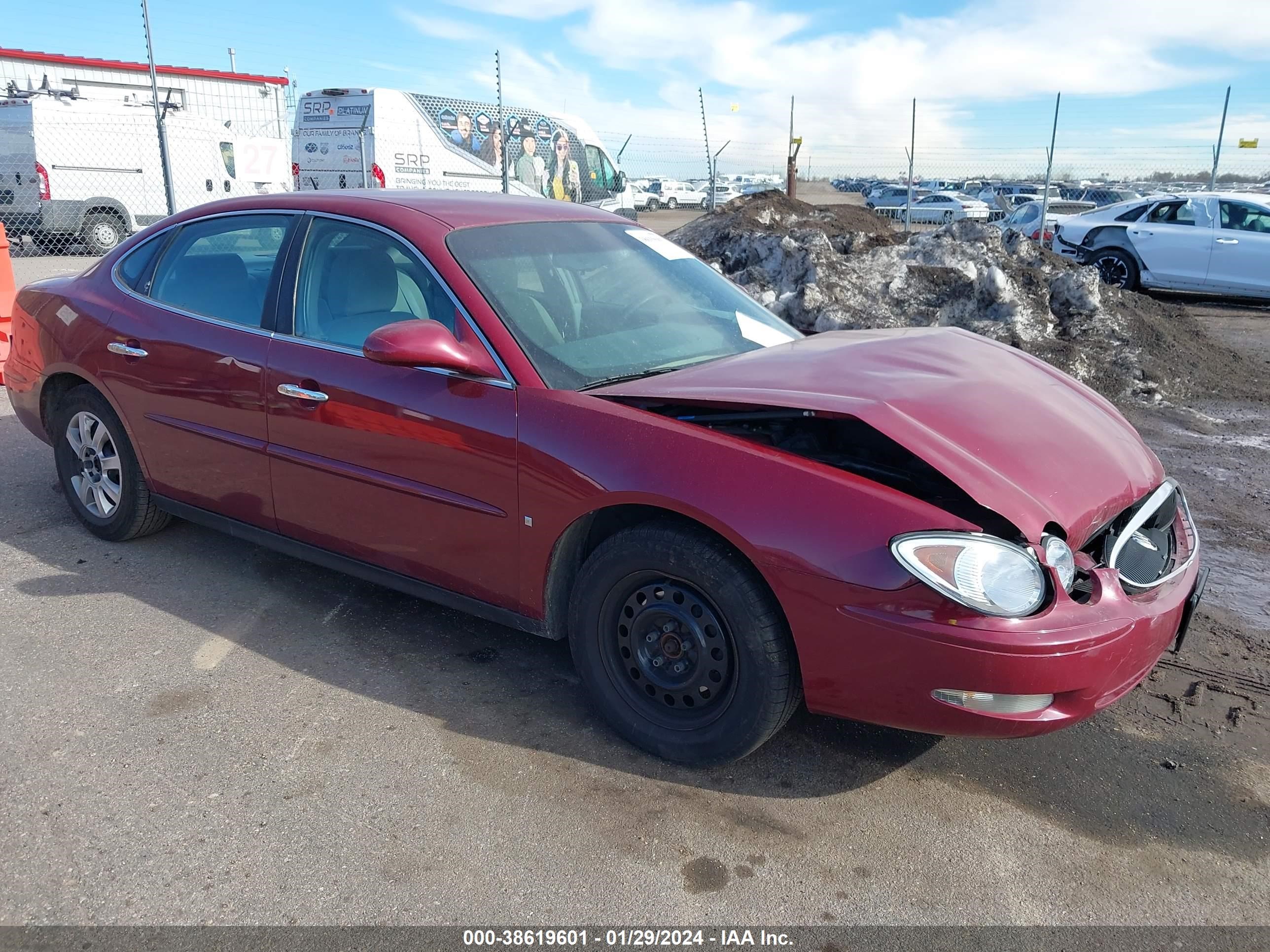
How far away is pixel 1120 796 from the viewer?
2877mm

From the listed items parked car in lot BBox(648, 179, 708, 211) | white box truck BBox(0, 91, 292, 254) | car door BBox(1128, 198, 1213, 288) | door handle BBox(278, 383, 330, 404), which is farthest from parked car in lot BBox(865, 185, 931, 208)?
door handle BBox(278, 383, 330, 404)

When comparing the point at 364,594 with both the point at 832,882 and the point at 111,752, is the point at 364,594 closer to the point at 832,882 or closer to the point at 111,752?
the point at 111,752

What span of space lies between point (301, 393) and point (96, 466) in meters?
1.72

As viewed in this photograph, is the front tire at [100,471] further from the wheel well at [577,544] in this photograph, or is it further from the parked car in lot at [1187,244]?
the parked car in lot at [1187,244]

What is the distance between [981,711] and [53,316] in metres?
4.41

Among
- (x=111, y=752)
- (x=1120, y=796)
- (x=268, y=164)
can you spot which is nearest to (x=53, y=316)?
(x=111, y=752)

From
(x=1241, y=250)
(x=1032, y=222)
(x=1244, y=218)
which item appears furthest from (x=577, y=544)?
(x=1032, y=222)

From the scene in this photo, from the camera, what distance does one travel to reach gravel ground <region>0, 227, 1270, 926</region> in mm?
2449

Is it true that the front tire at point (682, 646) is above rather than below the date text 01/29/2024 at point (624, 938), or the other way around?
above

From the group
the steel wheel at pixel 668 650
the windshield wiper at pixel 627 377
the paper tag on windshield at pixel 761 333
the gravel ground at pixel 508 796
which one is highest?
the paper tag on windshield at pixel 761 333

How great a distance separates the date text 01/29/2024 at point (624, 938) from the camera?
2311 mm

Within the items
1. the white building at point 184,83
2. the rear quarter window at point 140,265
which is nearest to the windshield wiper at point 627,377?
the rear quarter window at point 140,265

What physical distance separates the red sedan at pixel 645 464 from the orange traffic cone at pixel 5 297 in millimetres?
3775

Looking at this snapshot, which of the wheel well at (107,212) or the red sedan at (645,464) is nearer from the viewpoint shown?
the red sedan at (645,464)
